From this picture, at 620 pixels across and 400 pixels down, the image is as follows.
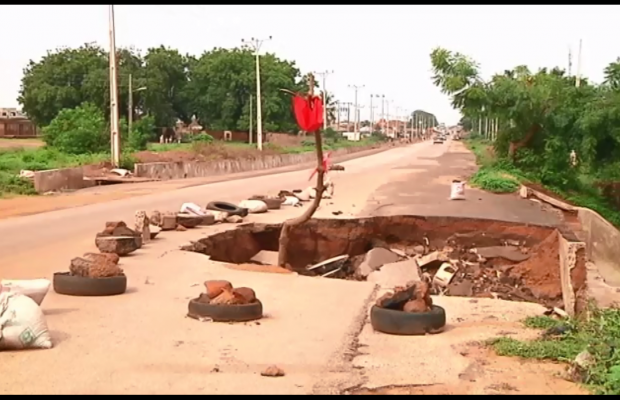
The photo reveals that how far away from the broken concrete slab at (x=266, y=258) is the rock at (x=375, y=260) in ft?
6.09

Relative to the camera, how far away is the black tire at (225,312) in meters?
9.23

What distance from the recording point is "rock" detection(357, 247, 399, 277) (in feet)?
59.9

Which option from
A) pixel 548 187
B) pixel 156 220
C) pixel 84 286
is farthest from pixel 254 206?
pixel 548 187

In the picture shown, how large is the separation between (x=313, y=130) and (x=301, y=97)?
0.53m

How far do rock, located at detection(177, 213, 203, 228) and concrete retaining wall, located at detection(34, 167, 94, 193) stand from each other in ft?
40.1

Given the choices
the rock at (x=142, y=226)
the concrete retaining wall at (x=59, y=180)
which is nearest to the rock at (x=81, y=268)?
the rock at (x=142, y=226)

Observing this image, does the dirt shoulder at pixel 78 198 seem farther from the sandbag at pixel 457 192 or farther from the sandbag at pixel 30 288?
the sandbag at pixel 30 288

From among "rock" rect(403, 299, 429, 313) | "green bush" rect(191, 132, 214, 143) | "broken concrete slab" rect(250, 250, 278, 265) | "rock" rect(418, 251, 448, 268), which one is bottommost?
"rock" rect(418, 251, 448, 268)

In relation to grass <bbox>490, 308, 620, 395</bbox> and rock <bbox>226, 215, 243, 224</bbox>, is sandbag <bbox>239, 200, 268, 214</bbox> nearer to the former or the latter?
rock <bbox>226, 215, 243, 224</bbox>

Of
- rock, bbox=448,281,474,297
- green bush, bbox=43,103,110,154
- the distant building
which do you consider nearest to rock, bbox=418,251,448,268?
rock, bbox=448,281,474,297

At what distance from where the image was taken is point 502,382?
693 cm
